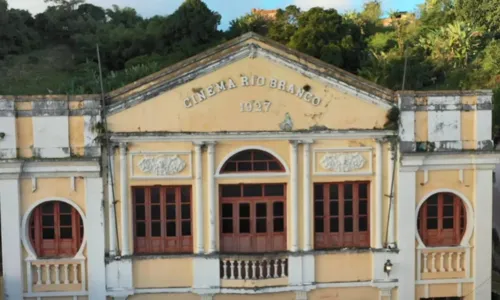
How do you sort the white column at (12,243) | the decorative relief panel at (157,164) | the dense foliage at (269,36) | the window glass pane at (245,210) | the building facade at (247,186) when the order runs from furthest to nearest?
1. the dense foliage at (269,36)
2. the window glass pane at (245,210)
3. the decorative relief panel at (157,164)
4. the building facade at (247,186)
5. the white column at (12,243)

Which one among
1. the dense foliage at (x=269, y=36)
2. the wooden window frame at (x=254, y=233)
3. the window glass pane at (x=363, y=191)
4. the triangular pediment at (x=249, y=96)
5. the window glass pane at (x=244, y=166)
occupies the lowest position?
the wooden window frame at (x=254, y=233)

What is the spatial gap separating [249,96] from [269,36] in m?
33.9

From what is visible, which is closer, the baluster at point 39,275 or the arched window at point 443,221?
the baluster at point 39,275

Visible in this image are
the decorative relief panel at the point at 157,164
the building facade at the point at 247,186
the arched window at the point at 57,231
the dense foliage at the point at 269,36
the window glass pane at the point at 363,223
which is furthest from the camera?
the dense foliage at the point at 269,36

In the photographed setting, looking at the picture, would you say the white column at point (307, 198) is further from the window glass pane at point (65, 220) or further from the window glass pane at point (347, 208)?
the window glass pane at point (65, 220)

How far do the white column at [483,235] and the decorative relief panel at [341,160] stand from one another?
104 inches

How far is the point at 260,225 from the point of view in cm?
1333

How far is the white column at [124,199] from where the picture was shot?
12664mm

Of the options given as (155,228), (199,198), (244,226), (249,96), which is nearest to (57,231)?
(155,228)

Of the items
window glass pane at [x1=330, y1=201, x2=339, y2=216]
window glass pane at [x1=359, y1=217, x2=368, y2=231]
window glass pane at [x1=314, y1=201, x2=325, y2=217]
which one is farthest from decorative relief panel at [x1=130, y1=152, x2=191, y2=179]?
window glass pane at [x1=359, y1=217, x2=368, y2=231]

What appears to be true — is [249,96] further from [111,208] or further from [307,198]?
[111,208]

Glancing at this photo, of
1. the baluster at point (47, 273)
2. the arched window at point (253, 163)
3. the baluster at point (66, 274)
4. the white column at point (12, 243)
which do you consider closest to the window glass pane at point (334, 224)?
the arched window at point (253, 163)

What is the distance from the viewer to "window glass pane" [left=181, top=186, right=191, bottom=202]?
13039 mm

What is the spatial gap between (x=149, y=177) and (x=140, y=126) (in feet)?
3.73
